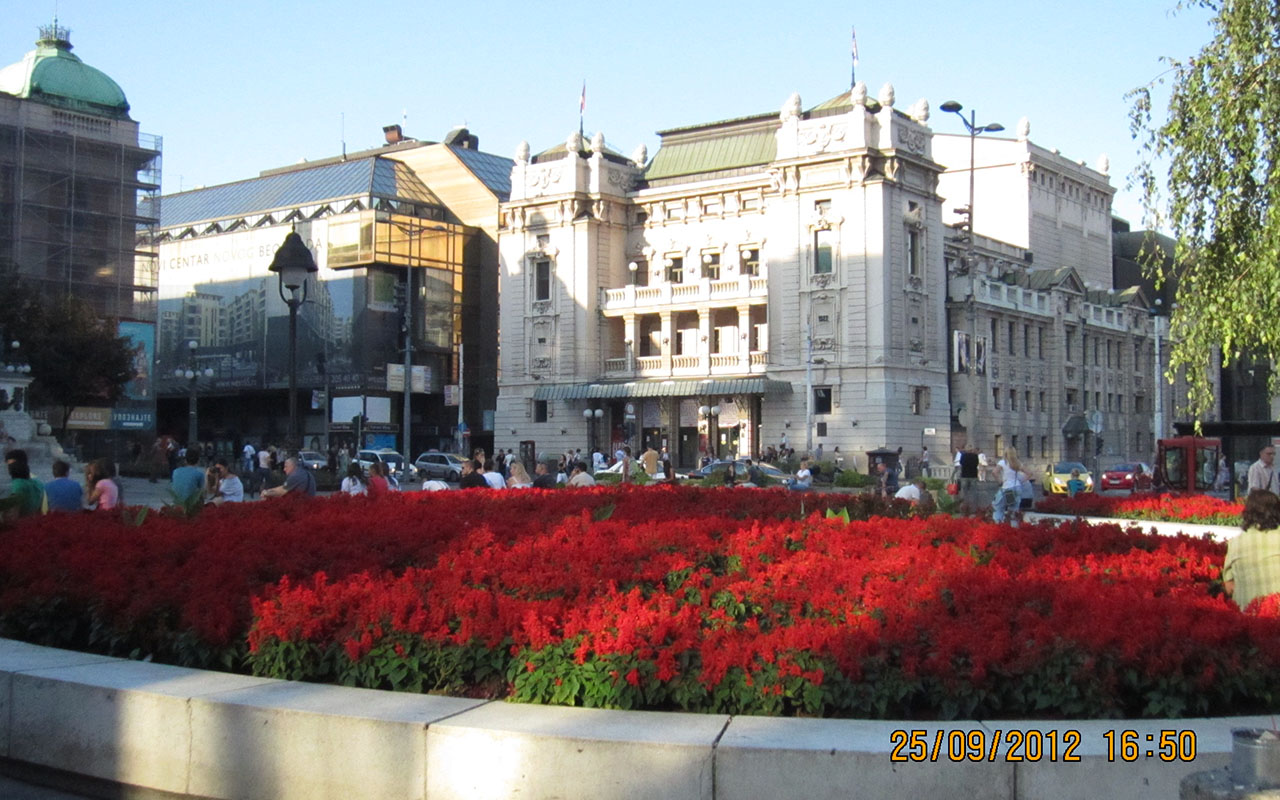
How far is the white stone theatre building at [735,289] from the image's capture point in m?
59.6

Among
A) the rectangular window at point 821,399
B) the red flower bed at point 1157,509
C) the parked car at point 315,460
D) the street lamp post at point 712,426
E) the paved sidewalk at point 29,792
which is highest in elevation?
the rectangular window at point 821,399

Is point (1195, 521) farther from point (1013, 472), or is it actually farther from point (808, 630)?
point (808, 630)

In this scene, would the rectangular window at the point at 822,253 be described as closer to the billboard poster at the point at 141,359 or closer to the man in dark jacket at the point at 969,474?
the billboard poster at the point at 141,359

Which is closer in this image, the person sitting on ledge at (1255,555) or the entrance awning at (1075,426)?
the person sitting on ledge at (1255,555)

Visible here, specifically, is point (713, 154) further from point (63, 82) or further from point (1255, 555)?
point (1255, 555)

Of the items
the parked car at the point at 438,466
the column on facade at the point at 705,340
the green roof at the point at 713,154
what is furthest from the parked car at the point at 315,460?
the green roof at the point at 713,154

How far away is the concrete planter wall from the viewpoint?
595 centimetres

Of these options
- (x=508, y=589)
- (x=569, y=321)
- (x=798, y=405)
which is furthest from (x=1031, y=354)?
(x=508, y=589)

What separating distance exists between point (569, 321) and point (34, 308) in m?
26.2

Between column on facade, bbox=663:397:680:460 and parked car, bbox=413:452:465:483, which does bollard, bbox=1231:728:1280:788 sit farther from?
column on facade, bbox=663:397:680:460

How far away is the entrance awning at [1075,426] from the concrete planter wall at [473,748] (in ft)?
228

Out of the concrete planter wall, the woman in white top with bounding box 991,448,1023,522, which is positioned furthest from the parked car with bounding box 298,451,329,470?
the concrete planter wall

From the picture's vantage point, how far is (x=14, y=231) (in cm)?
5959

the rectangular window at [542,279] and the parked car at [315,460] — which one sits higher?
the rectangular window at [542,279]
